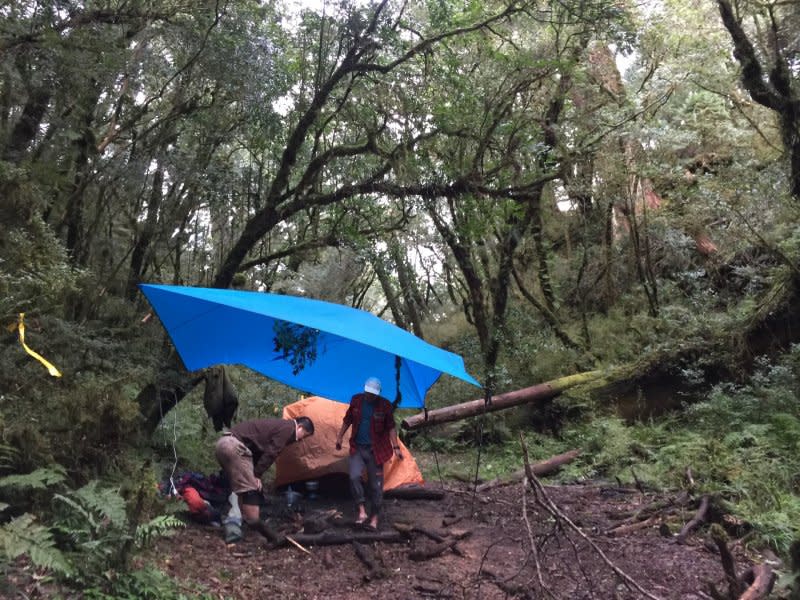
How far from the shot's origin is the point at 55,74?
6.30 metres

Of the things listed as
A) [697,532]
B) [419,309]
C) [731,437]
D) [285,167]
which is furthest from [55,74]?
[419,309]

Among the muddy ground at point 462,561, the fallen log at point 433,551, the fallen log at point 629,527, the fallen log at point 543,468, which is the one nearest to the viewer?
the muddy ground at point 462,561

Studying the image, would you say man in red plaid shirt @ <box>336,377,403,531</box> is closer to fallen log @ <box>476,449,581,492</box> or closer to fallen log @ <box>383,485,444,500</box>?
fallen log @ <box>383,485,444,500</box>

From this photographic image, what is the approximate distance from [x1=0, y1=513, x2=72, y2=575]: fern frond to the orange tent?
4118 mm

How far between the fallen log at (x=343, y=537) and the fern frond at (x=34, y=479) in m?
1.91

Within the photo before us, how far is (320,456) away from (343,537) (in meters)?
1.83

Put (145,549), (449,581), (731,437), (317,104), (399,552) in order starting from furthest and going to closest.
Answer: (731,437) < (317,104) < (399,552) < (449,581) < (145,549)

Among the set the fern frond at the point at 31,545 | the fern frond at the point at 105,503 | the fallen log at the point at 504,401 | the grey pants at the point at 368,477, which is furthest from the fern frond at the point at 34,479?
the fallen log at the point at 504,401

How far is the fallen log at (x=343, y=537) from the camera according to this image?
17.0 feet

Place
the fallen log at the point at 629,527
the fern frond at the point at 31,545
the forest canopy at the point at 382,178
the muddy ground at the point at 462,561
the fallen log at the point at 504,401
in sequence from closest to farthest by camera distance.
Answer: the fern frond at the point at 31,545
the muddy ground at the point at 462,561
the forest canopy at the point at 382,178
the fallen log at the point at 629,527
the fallen log at the point at 504,401

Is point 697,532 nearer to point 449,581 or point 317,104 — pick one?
point 449,581

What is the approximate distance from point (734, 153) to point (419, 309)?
11.8 meters

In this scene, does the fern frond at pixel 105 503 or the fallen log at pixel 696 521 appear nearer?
the fern frond at pixel 105 503

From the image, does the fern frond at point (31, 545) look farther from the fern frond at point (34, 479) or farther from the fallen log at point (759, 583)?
the fallen log at point (759, 583)
